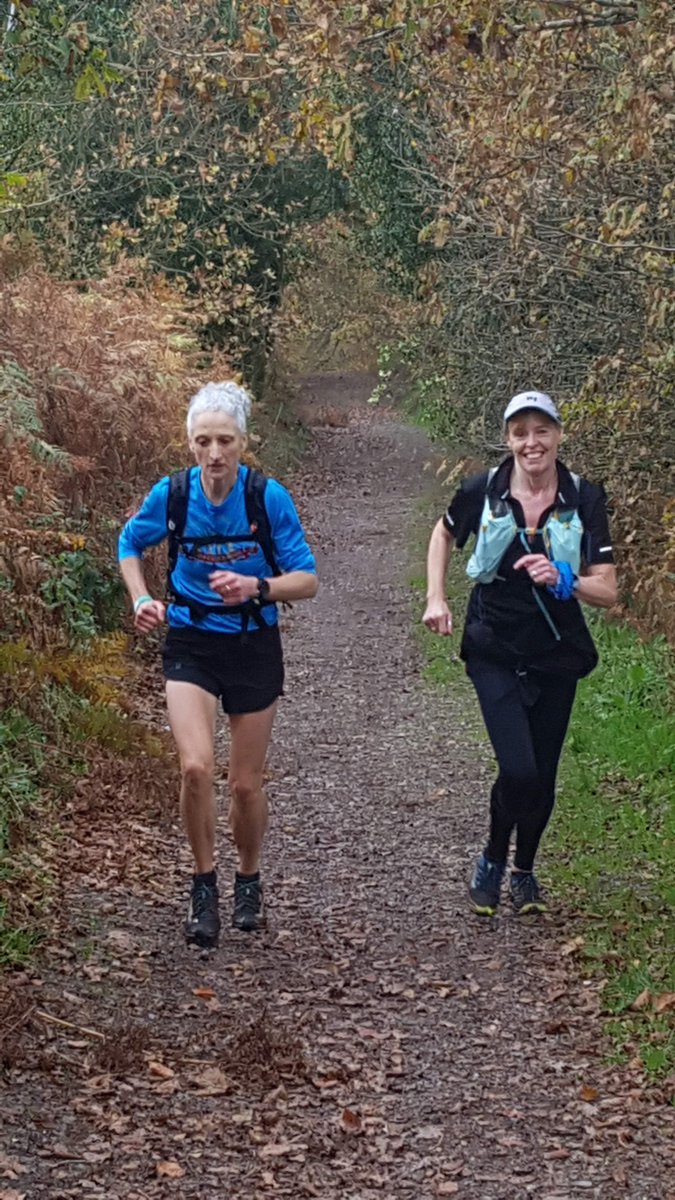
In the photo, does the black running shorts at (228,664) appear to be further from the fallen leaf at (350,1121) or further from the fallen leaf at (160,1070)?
the fallen leaf at (350,1121)

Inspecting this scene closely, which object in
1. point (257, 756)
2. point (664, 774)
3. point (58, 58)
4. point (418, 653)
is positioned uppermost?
point (58, 58)

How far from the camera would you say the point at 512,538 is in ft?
20.3

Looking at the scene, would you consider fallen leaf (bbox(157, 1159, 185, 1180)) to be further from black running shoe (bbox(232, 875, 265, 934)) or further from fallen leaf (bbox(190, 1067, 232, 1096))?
black running shoe (bbox(232, 875, 265, 934))

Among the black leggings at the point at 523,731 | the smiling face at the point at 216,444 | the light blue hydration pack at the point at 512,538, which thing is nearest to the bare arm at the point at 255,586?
the smiling face at the point at 216,444

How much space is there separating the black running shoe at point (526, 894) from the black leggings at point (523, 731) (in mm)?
338

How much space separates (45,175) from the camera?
66.1 ft

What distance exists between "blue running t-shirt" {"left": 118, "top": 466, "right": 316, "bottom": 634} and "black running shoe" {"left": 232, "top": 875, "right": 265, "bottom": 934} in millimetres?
1227

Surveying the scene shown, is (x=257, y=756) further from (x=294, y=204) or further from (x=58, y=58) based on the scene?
(x=294, y=204)

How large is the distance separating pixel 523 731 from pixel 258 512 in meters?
1.47

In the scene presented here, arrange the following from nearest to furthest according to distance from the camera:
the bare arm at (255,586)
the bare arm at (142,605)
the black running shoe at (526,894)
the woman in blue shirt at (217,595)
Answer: the bare arm at (142,605)
the bare arm at (255,586)
the woman in blue shirt at (217,595)
the black running shoe at (526,894)

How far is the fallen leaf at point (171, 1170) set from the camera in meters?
4.35

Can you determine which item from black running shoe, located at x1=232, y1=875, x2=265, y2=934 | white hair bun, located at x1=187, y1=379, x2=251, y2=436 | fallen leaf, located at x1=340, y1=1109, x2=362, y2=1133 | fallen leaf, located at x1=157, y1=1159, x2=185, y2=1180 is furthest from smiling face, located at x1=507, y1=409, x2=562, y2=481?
fallen leaf, located at x1=157, y1=1159, x2=185, y2=1180

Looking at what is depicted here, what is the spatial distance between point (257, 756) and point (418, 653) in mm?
7551

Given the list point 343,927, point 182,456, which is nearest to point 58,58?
point 343,927
